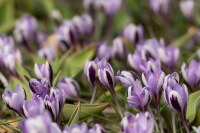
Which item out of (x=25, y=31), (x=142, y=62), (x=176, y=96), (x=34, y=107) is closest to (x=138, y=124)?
(x=176, y=96)

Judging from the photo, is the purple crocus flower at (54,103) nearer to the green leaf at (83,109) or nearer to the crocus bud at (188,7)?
the green leaf at (83,109)

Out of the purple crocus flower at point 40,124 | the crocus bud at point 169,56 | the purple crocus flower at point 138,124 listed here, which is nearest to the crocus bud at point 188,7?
the crocus bud at point 169,56

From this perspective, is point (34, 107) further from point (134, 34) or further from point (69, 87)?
point (134, 34)

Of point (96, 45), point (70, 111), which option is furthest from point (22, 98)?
point (96, 45)

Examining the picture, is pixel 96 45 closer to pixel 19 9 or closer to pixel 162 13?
pixel 162 13

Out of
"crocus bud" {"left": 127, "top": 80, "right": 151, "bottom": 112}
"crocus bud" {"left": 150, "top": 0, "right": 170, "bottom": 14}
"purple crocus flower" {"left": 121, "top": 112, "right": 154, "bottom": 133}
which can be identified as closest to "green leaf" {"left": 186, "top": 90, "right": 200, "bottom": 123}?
"crocus bud" {"left": 127, "top": 80, "right": 151, "bottom": 112}

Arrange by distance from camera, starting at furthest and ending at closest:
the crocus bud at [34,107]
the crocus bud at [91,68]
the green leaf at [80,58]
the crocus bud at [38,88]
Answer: the green leaf at [80,58], the crocus bud at [91,68], the crocus bud at [38,88], the crocus bud at [34,107]
